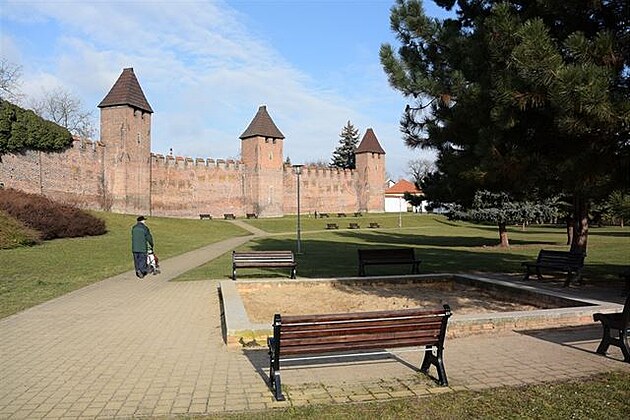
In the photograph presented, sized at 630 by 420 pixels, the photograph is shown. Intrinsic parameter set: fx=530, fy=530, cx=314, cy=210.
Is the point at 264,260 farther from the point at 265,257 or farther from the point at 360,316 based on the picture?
the point at 360,316

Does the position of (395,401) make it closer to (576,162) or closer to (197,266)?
(576,162)

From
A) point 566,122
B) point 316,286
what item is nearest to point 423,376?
point 566,122

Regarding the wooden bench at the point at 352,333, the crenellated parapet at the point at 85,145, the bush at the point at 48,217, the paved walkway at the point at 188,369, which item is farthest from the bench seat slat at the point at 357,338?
the crenellated parapet at the point at 85,145

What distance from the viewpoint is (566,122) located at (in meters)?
5.63

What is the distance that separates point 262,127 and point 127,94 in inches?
671

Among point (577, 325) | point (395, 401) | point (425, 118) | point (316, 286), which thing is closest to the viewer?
point (395, 401)

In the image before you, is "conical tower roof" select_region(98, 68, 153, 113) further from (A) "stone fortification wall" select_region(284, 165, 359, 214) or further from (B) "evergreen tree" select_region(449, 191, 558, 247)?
(B) "evergreen tree" select_region(449, 191, 558, 247)

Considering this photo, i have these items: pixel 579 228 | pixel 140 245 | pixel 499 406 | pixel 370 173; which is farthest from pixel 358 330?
pixel 370 173

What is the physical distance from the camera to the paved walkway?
15.5 ft

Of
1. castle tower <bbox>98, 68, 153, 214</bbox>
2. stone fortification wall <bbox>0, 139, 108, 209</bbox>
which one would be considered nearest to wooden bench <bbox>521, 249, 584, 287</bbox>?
stone fortification wall <bbox>0, 139, 108, 209</bbox>

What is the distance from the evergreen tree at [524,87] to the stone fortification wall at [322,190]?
52.1 metres

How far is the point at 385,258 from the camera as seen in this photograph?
13641mm

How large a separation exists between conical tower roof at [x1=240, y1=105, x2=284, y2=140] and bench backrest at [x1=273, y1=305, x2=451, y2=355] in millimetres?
53850

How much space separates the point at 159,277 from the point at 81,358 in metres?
8.12
